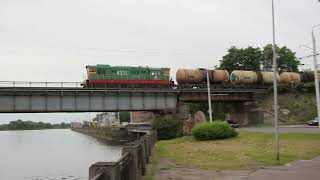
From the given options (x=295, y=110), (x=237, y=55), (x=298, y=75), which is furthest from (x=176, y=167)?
(x=237, y=55)

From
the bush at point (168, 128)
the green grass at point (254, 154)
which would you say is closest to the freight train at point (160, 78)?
the bush at point (168, 128)

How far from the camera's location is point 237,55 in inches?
4146

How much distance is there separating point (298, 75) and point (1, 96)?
54538 mm

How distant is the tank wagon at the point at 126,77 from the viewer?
214ft

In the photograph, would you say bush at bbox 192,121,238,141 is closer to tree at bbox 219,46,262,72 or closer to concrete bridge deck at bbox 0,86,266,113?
concrete bridge deck at bbox 0,86,266,113

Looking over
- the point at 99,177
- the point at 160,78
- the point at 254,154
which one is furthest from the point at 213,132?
the point at 99,177

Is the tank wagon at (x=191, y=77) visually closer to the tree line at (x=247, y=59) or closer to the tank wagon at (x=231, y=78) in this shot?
the tank wagon at (x=231, y=78)

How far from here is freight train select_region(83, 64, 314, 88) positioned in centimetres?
6575

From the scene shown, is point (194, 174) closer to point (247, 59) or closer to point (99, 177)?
point (99, 177)

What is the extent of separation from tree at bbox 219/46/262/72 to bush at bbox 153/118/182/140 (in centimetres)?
4877

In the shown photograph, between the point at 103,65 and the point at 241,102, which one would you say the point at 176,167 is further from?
the point at 241,102

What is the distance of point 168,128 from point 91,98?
396 inches

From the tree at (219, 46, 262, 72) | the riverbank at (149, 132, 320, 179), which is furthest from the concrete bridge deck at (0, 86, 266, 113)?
the tree at (219, 46, 262, 72)

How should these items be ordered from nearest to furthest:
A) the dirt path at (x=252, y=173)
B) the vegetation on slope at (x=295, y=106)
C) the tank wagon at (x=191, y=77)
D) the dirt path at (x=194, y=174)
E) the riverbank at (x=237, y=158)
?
the dirt path at (x=252, y=173)
the dirt path at (x=194, y=174)
the riverbank at (x=237, y=158)
the tank wagon at (x=191, y=77)
the vegetation on slope at (x=295, y=106)
